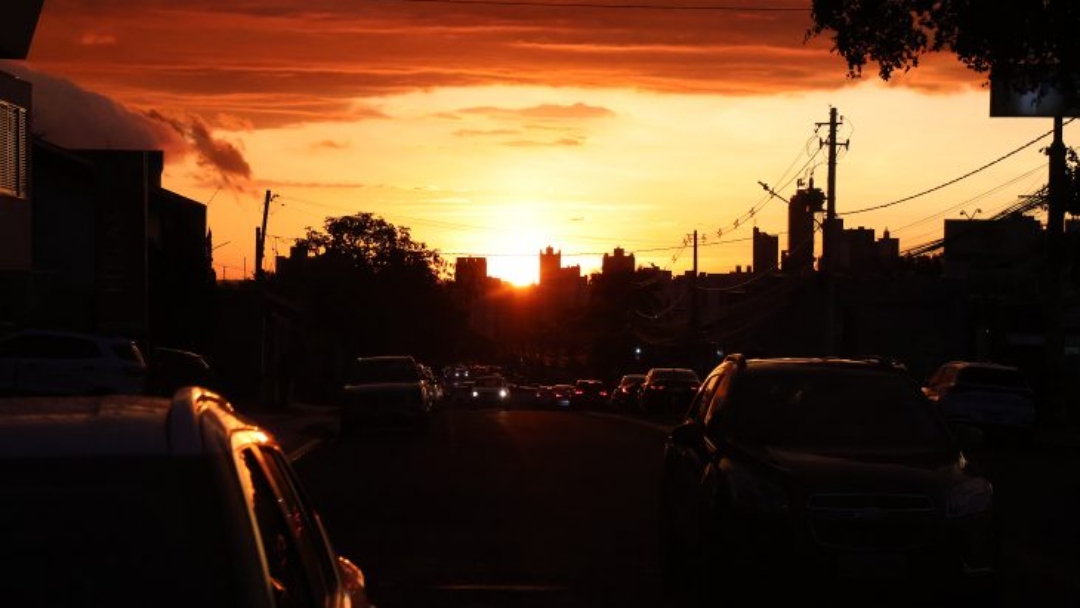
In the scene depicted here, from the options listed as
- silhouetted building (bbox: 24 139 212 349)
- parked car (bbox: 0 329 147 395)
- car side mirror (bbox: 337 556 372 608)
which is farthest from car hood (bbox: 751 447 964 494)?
silhouetted building (bbox: 24 139 212 349)

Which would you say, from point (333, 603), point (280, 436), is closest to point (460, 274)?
point (280, 436)

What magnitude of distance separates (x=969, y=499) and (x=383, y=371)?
2656cm

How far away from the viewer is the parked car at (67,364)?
27.7 meters

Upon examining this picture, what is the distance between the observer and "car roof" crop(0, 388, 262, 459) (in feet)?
11.6

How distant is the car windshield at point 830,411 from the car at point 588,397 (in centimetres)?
5807

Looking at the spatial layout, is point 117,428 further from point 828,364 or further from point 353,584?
point 828,364

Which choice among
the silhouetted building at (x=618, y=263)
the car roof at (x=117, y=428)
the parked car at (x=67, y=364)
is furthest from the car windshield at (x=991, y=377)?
the silhouetted building at (x=618, y=263)

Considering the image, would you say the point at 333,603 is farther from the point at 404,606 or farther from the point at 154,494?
the point at 404,606

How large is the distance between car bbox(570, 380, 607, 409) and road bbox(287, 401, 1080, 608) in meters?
38.5

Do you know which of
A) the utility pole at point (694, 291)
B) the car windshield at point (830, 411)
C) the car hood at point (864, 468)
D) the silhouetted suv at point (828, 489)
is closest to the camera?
the silhouetted suv at point (828, 489)

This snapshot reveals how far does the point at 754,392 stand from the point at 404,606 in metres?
2.97

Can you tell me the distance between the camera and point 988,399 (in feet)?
109

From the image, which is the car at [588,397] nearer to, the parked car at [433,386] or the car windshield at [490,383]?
the car windshield at [490,383]

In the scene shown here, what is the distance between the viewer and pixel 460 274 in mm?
98688
